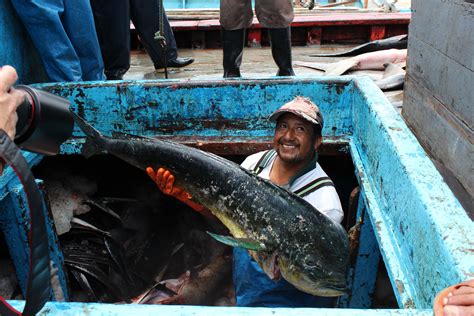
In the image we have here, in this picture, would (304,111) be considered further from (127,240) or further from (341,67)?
(341,67)

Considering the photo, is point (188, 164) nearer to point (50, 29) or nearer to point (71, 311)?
point (71, 311)

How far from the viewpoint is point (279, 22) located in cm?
490

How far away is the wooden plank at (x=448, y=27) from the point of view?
9.62 ft

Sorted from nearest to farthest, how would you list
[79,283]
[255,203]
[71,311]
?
[71,311] → [255,203] → [79,283]

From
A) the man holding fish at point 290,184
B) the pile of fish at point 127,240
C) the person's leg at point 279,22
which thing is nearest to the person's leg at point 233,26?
the person's leg at point 279,22

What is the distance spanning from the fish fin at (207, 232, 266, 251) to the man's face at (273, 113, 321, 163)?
2.25 ft

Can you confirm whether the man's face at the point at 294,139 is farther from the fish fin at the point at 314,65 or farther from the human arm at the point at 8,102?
the fish fin at the point at 314,65

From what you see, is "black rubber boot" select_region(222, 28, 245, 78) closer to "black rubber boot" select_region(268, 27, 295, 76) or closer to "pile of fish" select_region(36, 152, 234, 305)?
"black rubber boot" select_region(268, 27, 295, 76)

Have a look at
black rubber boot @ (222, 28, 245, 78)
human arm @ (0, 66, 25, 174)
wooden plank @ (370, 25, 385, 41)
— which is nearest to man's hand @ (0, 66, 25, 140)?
human arm @ (0, 66, 25, 174)

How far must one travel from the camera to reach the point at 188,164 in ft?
7.52

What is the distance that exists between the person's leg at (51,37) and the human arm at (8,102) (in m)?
2.73

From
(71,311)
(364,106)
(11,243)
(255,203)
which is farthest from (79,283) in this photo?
(364,106)

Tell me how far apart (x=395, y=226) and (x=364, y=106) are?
1067 millimetres

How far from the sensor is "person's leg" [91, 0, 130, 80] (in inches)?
202
